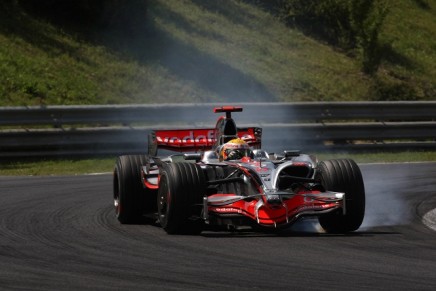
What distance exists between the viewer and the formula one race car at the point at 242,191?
10406mm

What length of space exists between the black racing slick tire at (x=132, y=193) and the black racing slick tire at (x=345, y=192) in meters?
2.17

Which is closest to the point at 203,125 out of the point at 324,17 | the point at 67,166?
the point at 67,166

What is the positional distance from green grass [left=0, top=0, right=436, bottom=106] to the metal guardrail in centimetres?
241

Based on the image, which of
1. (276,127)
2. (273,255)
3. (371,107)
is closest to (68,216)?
(273,255)

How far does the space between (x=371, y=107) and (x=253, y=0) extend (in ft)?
43.6

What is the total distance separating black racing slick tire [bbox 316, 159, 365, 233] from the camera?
35.1 ft

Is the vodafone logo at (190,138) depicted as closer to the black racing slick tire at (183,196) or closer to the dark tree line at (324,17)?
the black racing slick tire at (183,196)

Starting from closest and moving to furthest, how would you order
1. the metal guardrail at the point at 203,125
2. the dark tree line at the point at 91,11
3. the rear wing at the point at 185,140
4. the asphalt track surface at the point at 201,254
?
the asphalt track surface at the point at 201,254
the rear wing at the point at 185,140
the metal guardrail at the point at 203,125
the dark tree line at the point at 91,11

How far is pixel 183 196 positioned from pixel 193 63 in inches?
656

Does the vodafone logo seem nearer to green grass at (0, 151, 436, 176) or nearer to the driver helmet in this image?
the driver helmet

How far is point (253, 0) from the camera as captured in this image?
1330 inches

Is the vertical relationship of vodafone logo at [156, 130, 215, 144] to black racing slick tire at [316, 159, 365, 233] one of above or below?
above

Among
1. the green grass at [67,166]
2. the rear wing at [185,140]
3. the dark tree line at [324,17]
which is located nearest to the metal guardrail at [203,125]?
the green grass at [67,166]

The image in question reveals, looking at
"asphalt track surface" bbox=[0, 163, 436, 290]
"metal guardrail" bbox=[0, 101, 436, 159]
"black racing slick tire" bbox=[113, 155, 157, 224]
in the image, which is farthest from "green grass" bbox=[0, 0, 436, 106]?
"asphalt track surface" bbox=[0, 163, 436, 290]
